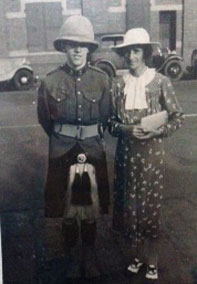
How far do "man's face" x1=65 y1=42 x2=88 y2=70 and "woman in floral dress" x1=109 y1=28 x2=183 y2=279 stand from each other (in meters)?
0.12

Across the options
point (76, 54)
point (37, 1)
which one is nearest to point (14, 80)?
point (37, 1)

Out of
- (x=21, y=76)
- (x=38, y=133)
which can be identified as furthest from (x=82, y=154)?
(x=21, y=76)

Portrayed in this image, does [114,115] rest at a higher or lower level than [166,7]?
lower

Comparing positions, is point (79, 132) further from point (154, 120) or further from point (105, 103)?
point (154, 120)

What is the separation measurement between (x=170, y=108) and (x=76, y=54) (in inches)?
15.1

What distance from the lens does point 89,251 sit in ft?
5.78

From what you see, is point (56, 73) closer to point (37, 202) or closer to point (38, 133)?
point (37, 202)

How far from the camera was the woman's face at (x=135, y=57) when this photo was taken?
1.50 meters

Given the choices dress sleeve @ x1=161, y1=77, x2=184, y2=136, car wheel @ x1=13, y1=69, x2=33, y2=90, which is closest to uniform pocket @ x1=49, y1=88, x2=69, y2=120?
dress sleeve @ x1=161, y1=77, x2=184, y2=136

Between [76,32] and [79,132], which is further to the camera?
[79,132]

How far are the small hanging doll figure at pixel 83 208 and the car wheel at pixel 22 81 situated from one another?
157 inches

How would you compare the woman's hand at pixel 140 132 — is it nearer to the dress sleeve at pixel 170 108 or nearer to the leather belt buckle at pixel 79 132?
the dress sleeve at pixel 170 108

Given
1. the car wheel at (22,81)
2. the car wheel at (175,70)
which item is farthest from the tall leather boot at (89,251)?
the car wheel at (22,81)

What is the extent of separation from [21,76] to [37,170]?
3.13 metres
